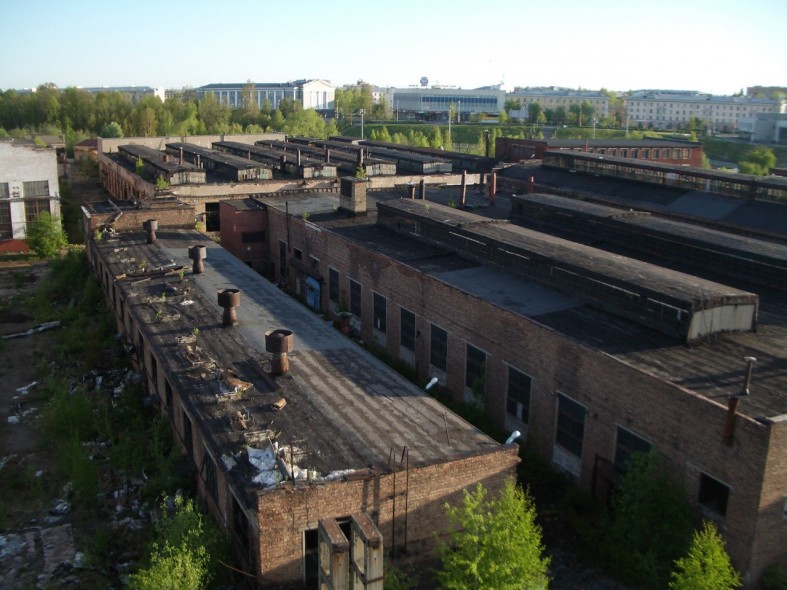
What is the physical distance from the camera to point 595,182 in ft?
157

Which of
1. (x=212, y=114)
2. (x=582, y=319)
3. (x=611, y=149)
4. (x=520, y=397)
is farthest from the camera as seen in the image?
(x=212, y=114)

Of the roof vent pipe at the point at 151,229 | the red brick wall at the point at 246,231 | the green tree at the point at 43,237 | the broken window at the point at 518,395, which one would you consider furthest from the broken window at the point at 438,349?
the green tree at the point at 43,237

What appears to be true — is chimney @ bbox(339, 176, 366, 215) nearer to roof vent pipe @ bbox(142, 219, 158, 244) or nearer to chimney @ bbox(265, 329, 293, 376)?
roof vent pipe @ bbox(142, 219, 158, 244)

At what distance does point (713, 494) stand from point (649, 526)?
5.01 ft

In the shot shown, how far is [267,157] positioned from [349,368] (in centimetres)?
4606

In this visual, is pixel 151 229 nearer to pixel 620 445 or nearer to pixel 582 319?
pixel 582 319

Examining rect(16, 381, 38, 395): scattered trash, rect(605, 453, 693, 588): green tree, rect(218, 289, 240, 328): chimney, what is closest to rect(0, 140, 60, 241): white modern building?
rect(16, 381, 38, 395): scattered trash

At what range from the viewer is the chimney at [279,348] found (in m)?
19.7

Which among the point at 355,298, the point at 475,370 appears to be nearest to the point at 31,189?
the point at 355,298

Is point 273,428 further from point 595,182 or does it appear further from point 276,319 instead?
point 595,182

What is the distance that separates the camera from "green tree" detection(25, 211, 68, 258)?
157 ft

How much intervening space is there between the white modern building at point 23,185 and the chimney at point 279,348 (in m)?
37.4

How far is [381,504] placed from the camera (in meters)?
15.0

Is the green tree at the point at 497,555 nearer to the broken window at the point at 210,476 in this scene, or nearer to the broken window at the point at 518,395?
the broken window at the point at 210,476
